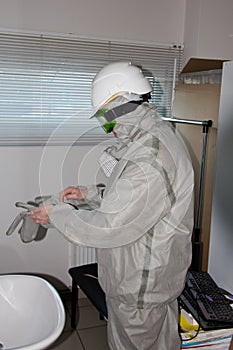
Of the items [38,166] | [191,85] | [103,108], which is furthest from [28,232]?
[191,85]

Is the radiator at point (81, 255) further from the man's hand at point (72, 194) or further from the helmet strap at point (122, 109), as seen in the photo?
the helmet strap at point (122, 109)

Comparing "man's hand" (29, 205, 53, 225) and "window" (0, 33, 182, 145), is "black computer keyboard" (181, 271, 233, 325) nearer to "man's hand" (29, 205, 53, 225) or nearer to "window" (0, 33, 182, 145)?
"man's hand" (29, 205, 53, 225)

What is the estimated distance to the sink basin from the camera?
3.36 ft

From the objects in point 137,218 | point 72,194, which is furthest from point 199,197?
point 137,218

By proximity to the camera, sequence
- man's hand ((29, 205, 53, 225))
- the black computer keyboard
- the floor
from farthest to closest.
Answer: the floor, the black computer keyboard, man's hand ((29, 205, 53, 225))

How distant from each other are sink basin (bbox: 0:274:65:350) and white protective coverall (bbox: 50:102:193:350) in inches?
7.7

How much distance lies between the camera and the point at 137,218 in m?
1.12

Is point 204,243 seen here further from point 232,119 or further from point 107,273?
point 107,273

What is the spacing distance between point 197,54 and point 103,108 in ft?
3.65

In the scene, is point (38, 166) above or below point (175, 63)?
below

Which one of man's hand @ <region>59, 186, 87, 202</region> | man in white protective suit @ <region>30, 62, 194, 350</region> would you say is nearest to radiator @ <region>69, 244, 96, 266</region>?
man's hand @ <region>59, 186, 87, 202</region>

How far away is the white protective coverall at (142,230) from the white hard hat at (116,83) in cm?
7

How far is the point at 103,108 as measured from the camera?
47.1 inches

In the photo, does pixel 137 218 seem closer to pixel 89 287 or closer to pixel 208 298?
pixel 208 298
